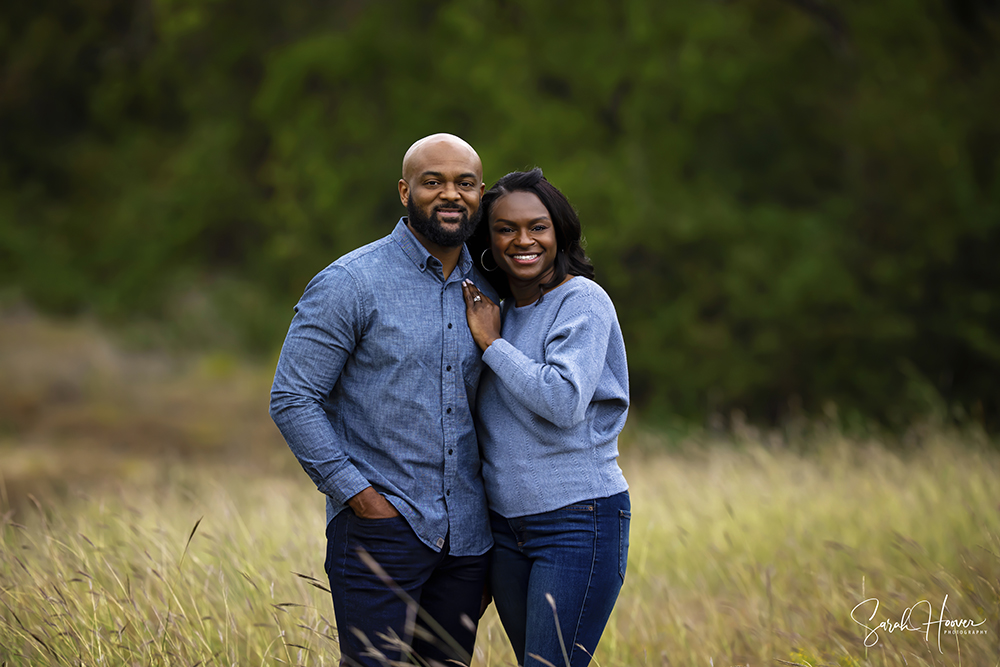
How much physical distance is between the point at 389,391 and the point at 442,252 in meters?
0.51

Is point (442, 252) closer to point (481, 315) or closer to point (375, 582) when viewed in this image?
point (481, 315)

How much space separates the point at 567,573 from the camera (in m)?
2.69

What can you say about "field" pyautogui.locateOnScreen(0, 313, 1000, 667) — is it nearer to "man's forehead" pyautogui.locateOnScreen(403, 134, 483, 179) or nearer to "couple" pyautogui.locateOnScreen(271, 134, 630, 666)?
"couple" pyautogui.locateOnScreen(271, 134, 630, 666)

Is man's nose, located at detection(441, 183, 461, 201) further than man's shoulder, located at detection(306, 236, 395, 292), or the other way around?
man's nose, located at detection(441, 183, 461, 201)

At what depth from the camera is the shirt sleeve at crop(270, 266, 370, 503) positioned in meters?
2.63

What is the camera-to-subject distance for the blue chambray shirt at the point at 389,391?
2.65m

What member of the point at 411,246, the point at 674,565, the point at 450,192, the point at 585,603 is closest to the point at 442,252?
the point at 411,246

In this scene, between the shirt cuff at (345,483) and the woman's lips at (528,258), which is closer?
the shirt cuff at (345,483)

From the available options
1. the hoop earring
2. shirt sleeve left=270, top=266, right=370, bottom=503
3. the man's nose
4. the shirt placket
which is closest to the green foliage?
the hoop earring

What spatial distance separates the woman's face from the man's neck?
0.50 ft

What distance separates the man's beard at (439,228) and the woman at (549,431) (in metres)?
0.11

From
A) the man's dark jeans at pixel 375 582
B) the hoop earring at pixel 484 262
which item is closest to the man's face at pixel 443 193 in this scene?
the hoop earring at pixel 484 262

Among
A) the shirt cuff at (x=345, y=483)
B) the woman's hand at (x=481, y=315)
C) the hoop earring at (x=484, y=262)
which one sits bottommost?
the shirt cuff at (x=345, y=483)
